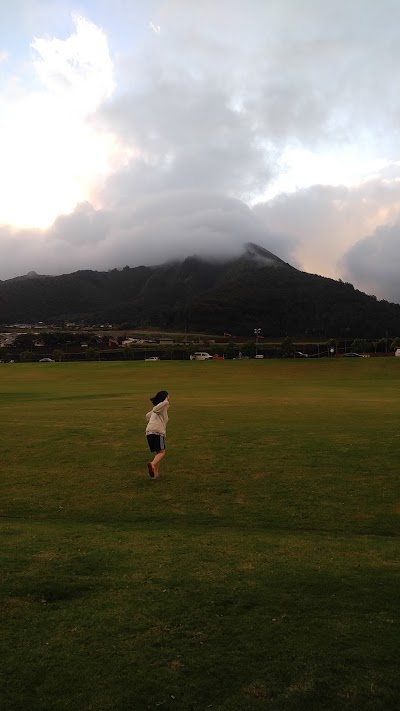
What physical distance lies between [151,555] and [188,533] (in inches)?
48.8

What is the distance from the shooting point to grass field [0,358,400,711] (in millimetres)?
4676

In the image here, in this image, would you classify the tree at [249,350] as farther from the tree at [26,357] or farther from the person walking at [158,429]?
the person walking at [158,429]

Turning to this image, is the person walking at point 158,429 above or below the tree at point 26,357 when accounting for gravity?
above

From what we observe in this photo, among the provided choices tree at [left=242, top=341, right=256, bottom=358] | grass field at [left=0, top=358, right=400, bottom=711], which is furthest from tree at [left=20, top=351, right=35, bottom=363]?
grass field at [left=0, top=358, right=400, bottom=711]

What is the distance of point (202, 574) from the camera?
6.93 meters

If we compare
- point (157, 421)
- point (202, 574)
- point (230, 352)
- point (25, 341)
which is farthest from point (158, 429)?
point (25, 341)

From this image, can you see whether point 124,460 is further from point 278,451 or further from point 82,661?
point 82,661

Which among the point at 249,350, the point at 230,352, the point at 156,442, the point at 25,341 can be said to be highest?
the point at 25,341

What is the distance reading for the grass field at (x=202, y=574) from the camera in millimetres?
4676

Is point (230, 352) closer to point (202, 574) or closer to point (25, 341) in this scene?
point (25, 341)

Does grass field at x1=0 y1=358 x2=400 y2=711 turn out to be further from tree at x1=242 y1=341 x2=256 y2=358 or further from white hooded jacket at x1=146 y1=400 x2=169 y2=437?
tree at x1=242 y1=341 x2=256 y2=358

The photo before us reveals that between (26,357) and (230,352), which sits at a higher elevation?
(230,352)

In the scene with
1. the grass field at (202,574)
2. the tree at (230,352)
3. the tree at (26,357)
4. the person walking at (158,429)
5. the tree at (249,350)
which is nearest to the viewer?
the grass field at (202,574)

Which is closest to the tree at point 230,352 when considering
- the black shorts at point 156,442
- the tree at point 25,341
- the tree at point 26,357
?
the tree at point 26,357
